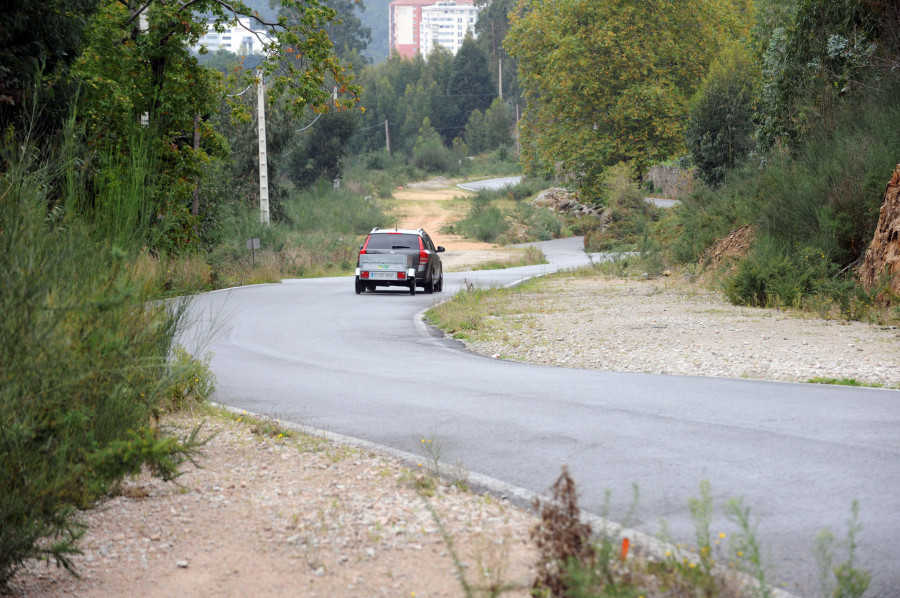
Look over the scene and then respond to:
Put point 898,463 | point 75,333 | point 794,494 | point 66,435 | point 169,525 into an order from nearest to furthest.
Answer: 1. point 66,435
2. point 75,333
3. point 169,525
4. point 794,494
5. point 898,463

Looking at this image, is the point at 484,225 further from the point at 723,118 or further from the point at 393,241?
the point at 393,241

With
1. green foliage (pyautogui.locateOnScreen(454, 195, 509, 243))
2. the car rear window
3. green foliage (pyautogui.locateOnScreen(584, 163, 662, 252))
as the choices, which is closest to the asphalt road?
the car rear window

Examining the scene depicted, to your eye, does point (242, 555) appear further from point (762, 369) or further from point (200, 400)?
point (762, 369)

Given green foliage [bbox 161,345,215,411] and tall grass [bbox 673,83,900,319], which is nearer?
green foliage [bbox 161,345,215,411]

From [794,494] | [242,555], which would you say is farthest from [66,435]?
[794,494]

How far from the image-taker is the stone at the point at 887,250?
1711 cm

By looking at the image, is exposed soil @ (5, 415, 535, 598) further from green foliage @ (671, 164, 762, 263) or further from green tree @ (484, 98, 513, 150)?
green tree @ (484, 98, 513, 150)

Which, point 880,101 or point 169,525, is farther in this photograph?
point 880,101

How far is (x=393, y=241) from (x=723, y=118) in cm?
1744

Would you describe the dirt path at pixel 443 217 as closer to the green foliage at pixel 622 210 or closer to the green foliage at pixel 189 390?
the green foliage at pixel 622 210

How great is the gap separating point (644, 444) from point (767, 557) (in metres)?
2.83

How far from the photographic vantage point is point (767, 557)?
5457mm

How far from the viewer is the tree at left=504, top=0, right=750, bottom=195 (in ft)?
179

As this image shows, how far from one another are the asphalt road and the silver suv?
12.7 meters
